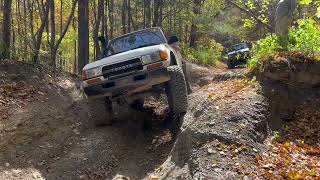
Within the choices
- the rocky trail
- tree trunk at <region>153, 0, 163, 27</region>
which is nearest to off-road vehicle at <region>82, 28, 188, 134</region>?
the rocky trail

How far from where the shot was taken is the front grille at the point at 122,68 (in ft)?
24.1

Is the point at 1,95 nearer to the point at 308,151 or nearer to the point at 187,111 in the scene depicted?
the point at 187,111

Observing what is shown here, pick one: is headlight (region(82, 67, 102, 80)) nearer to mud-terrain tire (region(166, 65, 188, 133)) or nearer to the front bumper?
the front bumper

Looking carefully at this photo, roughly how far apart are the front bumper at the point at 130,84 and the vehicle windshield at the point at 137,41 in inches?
Answer: 55.3

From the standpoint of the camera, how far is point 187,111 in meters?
7.63

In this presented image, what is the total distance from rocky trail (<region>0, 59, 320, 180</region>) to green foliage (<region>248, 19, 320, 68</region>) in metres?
0.61

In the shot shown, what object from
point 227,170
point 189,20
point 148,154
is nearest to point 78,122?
point 148,154

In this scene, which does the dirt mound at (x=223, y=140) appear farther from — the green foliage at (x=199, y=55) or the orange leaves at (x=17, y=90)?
the green foliage at (x=199, y=55)

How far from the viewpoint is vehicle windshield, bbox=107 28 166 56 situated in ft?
28.4

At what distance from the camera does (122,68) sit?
24.3 feet

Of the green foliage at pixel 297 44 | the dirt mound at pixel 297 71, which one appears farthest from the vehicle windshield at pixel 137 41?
the dirt mound at pixel 297 71

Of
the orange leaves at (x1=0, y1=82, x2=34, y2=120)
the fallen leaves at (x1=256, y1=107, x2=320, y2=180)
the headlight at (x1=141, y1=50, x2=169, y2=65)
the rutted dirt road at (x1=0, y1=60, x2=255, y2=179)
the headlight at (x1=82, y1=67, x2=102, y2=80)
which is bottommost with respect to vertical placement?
the rutted dirt road at (x1=0, y1=60, x2=255, y2=179)

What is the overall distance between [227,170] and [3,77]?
22.8 feet

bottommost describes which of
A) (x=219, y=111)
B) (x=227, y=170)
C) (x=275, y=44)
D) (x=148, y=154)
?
(x=148, y=154)
